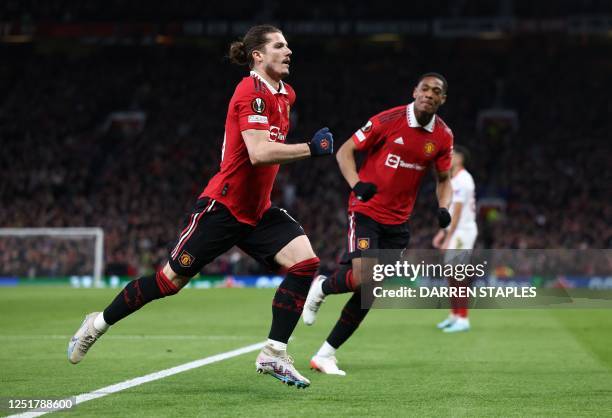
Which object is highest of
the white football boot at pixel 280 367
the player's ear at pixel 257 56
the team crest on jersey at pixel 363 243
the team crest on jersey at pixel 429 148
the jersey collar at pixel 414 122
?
the player's ear at pixel 257 56

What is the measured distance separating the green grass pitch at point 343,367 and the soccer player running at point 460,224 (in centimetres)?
35

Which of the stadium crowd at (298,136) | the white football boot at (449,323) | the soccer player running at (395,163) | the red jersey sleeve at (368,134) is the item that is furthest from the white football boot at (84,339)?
the stadium crowd at (298,136)

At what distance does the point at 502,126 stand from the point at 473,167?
4550 mm

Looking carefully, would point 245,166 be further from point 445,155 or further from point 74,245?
point 74,245

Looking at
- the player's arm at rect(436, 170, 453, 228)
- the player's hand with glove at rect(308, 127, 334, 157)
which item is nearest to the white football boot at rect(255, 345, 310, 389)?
the player's hand with glove at rect(308, 127, 334, 157)

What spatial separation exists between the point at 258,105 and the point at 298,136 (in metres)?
28.9

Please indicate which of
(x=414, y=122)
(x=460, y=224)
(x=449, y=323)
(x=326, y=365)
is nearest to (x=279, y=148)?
Result: (x=326, y=365)

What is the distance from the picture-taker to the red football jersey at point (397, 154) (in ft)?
28.0

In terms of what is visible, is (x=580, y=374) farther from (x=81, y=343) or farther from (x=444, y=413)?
(x=81, y=343)

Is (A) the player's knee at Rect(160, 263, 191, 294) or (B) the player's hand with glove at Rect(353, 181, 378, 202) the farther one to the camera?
(B) the player's hand with glove at Rect(353, 181, 378, 202)

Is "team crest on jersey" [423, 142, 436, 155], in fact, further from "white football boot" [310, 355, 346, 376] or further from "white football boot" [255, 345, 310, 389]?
"white football boot" [255, 345, 310, 389]

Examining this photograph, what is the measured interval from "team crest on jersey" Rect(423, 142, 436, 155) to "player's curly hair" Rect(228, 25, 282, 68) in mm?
2401

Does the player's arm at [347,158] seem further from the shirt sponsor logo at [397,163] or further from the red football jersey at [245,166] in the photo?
the red football jersey at [245,166]

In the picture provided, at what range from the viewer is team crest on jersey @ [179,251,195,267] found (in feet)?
21.2
